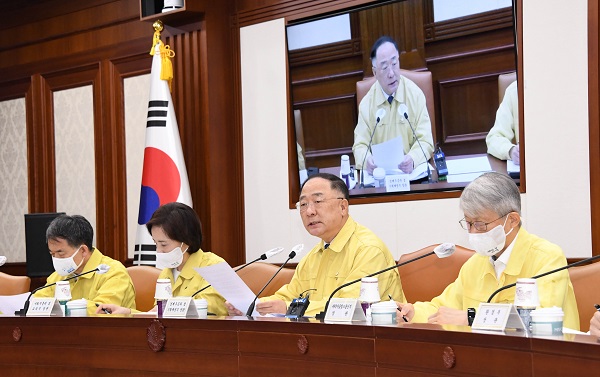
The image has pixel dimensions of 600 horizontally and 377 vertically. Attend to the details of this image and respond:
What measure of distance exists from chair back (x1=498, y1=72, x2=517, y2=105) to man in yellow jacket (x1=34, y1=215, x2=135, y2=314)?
204 cm

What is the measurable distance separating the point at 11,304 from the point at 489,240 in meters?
2.30

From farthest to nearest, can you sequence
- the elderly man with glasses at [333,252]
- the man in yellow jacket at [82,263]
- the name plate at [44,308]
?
the man in yellow jacket at [82,263], the name plate at [44,308], the elderly man with glasses at [333,252]

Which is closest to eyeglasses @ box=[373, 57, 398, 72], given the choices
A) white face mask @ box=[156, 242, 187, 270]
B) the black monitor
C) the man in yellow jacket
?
white face mask @ box=[156, 242, 187, 270]

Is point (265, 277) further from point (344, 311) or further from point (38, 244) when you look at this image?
point (38, 244)

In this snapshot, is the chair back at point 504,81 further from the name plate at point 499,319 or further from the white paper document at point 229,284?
the name plate at point 499,319

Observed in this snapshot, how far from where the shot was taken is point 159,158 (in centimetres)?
579

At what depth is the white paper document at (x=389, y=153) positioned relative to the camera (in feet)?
16.8

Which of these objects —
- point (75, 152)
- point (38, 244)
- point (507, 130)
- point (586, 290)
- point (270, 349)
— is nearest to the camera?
point (270, 349)

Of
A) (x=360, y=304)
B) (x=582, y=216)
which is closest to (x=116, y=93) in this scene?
(x=582, y=216)

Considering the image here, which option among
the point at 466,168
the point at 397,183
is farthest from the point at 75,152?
the point at 466,168

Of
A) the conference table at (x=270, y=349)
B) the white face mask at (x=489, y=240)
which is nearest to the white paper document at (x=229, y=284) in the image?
the conference table at (x=270, y=349)

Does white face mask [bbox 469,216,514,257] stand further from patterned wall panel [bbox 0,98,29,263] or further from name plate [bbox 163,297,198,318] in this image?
patterned wall panel [bbox 0,98,29,263]

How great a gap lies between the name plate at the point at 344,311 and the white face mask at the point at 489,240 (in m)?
0.44

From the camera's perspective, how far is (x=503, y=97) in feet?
15.6
